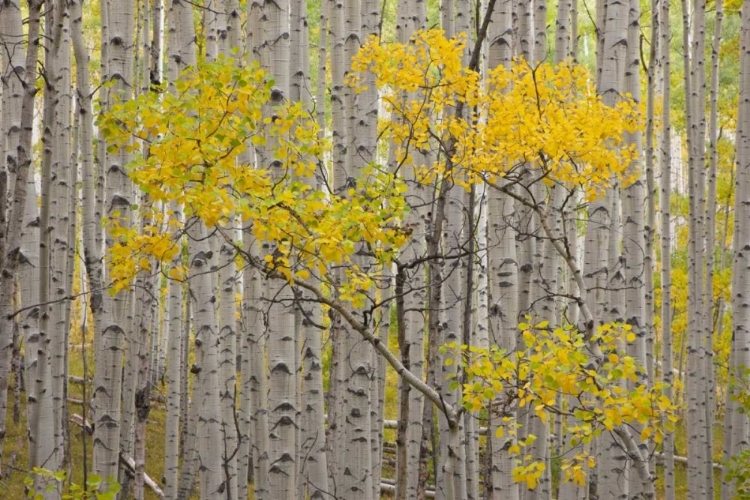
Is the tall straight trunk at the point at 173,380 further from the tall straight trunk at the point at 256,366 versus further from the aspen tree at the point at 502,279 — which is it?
the aspen tree at the point at 502,279

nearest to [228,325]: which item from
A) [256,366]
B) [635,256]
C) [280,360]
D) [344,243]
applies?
[256,366]

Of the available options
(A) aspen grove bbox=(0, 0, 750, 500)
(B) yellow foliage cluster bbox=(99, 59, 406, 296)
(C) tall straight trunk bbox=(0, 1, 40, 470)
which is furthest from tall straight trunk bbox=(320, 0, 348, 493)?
(B) yellow foliage cluster bbox=(99, 59, 406, 296)

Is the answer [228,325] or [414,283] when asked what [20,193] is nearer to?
[228,325]

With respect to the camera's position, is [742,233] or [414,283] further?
[742,233]

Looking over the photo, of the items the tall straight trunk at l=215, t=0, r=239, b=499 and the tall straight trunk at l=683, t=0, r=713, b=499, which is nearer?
the tall straight trunk at l=215, t=0, r=239, b=499

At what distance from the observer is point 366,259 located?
5.14 meters

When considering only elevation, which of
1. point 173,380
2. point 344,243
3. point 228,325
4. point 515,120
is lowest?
point 173,380

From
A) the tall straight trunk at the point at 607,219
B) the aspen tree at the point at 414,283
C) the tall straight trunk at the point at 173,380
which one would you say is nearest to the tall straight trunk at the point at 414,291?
the aspen tree at the point at 414,283

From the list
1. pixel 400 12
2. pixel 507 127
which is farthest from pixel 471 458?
pixel 400 12

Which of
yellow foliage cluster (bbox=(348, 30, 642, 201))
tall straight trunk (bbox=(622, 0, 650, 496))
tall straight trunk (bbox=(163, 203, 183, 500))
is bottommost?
tall straight trunk (bbox=(163, 203, 183, 500))

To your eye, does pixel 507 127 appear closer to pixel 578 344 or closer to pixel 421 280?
pixel 578 344

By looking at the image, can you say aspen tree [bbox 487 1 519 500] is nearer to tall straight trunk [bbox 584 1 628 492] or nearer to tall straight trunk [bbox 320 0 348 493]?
tall straight trunk [bbox 584 1 628 492]

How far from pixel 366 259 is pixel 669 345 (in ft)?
16.3

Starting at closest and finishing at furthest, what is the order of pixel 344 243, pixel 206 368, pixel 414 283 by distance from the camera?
pixel 344 243 < pixel 206 368 < pixel 414 283
